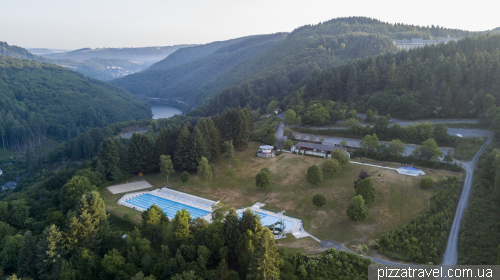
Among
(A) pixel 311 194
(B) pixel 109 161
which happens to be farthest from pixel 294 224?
(B) pixel 109 161

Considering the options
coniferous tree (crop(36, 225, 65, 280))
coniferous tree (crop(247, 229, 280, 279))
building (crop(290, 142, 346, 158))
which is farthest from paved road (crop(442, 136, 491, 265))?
coniferous tree (crop(36, 225, 65, 280))

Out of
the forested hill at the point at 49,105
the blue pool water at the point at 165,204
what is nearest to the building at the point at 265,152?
the blue pool water at the point at 165,204

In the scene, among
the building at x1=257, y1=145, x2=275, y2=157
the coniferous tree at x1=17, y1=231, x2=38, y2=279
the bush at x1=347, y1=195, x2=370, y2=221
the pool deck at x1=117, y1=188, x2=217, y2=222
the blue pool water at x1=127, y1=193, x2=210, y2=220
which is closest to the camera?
the coniferous tree at x1=17, y1=231, x2=38, y2=279

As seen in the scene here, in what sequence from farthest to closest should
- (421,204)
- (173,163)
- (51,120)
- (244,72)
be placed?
(244,72) → (51,120) → (173,163) → (421,204)

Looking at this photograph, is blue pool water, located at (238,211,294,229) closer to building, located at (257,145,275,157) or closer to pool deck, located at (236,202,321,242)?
pool deck, located at (236,202,321,242)

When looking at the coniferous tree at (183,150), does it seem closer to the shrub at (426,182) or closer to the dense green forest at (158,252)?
the dense green forest at (158,252)

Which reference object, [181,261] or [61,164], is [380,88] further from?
[61,164]

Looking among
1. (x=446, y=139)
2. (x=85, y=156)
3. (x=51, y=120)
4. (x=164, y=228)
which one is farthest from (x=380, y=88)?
(x=51, y=120)
